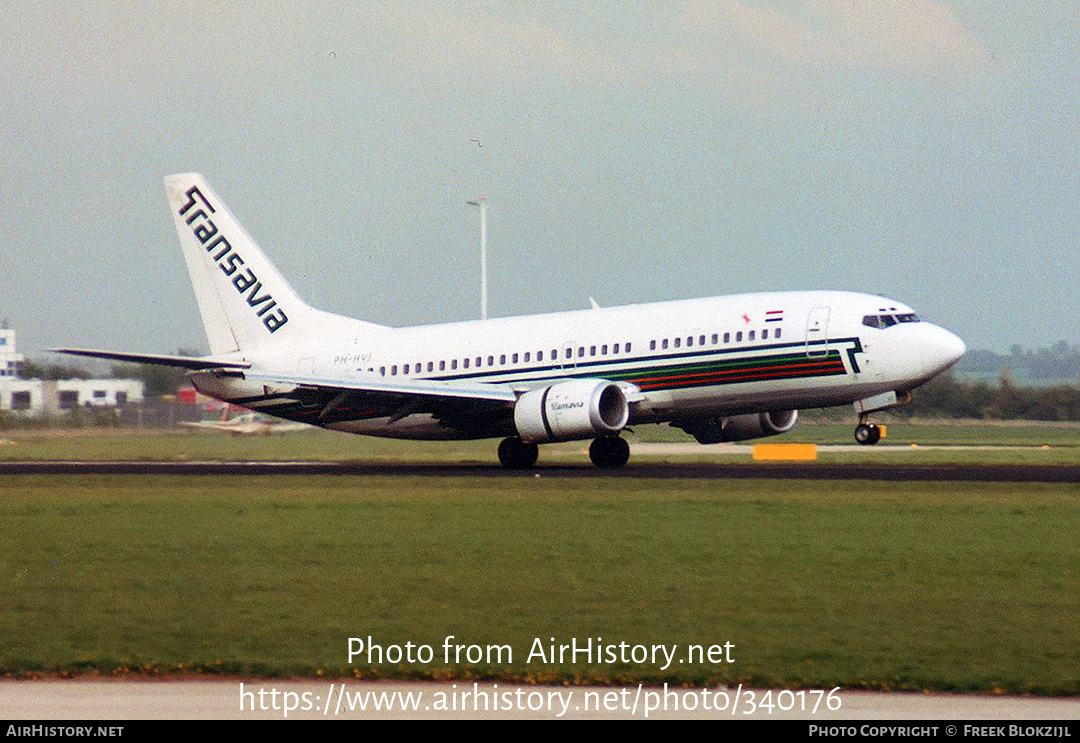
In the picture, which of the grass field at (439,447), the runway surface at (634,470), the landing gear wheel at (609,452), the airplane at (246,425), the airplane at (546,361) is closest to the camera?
the runway surface at (634,470)

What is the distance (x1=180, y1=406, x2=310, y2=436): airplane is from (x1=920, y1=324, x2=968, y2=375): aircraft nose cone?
2354cm

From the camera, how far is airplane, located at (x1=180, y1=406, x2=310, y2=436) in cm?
4962

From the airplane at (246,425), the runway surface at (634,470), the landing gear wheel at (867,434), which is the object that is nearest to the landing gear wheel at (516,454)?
the runway surface at (634,470)

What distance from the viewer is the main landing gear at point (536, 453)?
118ft

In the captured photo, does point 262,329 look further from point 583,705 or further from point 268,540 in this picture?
point 583,705

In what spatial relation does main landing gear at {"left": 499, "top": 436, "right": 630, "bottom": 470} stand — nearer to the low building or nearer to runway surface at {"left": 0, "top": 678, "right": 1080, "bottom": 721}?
the low building

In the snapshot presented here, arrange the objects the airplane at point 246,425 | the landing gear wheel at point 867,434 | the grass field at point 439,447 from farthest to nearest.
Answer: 1. the airplane at point 246,425
2. the grass field at point 439,447
3. the landing gear wheel at point 867,434

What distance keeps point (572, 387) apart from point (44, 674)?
891 inches

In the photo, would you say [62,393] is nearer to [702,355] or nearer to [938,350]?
[702,355]

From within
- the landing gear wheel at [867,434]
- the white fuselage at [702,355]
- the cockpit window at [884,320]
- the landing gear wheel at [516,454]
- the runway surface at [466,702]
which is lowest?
the runway surface at [466,702]

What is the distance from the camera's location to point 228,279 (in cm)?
4112

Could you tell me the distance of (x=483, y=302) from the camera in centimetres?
6994

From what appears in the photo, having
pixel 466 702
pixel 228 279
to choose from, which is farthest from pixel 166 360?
pixel 466 702

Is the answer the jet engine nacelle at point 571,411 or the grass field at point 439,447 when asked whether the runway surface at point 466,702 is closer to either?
the jet engine nacelle at point 571,411
